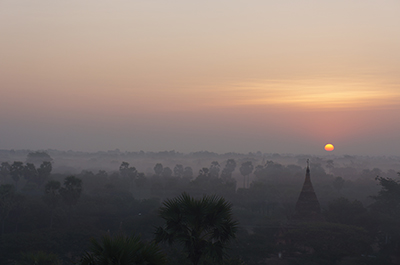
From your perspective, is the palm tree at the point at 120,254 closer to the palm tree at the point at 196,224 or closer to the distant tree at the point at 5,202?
the palm tree at the point at 196,224

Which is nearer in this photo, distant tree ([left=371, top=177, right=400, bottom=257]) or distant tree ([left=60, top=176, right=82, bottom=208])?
distant tree ([left=371, top=177, right=400, bottom=257])

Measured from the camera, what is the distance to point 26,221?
57094mm

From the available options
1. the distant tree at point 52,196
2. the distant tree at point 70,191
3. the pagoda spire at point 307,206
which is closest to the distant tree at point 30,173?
the distant tree at point 52,196

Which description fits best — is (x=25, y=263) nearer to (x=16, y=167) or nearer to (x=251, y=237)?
(x=251, y=237)

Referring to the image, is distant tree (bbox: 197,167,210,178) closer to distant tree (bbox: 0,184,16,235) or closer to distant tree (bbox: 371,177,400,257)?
distant tree (bbox: 371,177,400,257)

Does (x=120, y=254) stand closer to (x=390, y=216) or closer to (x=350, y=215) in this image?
(x=350, y=215)

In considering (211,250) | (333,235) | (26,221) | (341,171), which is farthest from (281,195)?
(341,171)

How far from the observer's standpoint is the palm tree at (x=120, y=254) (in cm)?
1211

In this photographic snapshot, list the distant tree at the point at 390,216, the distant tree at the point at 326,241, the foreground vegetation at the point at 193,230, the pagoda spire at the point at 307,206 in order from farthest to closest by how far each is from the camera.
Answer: the distant tree at the point at 390,216, the pagoda spire at the point at 307,206, the distant tree at the point at 326,241, the foreground vegetation at the point at 193,230

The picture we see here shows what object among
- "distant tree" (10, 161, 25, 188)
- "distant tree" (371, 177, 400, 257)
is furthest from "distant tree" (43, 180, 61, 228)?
"distant tree" (371, 177, 400, 257)

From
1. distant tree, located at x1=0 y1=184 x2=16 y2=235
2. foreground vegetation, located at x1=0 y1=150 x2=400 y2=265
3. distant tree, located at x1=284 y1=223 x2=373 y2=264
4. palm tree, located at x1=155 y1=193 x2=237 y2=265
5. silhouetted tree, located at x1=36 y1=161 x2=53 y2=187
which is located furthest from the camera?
silhouetted tree, located at x1=36 y1=161 x2=53 y2=187

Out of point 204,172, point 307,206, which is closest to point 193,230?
point 307,206

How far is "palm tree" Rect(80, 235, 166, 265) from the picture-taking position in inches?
477

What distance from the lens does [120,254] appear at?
39.7ft
